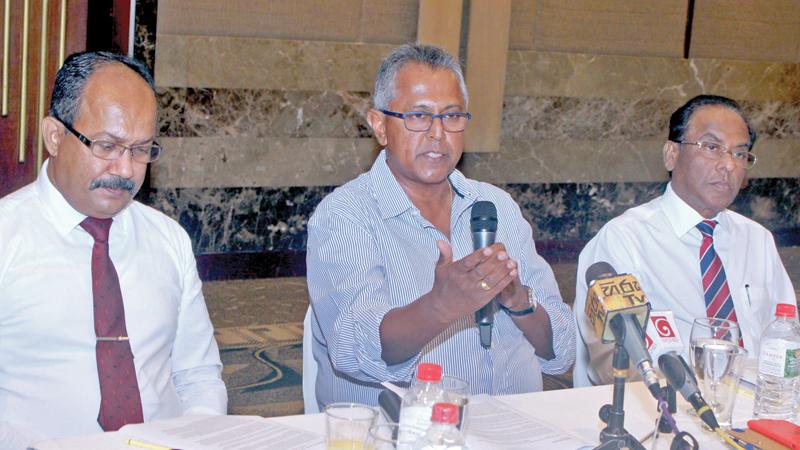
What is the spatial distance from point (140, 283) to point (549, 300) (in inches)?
43.1

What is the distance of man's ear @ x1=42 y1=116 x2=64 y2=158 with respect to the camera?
2346mm

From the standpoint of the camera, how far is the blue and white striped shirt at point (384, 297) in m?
2.54

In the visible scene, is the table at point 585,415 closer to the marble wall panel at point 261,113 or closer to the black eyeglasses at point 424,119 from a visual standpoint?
the black eyeglasses at point 424,119

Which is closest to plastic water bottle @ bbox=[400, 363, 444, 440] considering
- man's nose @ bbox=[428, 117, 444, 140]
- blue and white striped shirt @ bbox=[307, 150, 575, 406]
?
blue and white striped shirt @ bbox=[307, 150, 575, 406]

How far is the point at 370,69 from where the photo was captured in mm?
6027

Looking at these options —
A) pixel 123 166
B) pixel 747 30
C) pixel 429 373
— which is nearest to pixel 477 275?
pixel 429 373

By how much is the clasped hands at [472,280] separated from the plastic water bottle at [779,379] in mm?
618

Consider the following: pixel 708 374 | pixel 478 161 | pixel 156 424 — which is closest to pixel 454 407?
pixel 156 424

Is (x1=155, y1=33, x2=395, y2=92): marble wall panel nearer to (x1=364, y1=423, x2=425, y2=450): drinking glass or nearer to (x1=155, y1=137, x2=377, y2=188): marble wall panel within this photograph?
(x1=155, y1=137, x2=377, y2=188): marble wall panel

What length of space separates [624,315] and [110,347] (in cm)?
117

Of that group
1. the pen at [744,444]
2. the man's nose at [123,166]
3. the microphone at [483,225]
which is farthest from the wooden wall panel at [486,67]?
the pen at [744,444]

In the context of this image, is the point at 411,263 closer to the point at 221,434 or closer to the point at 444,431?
the point at 221,434

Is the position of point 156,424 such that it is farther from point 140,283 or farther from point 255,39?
point 255,39

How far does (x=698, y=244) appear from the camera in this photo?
3.20 m
